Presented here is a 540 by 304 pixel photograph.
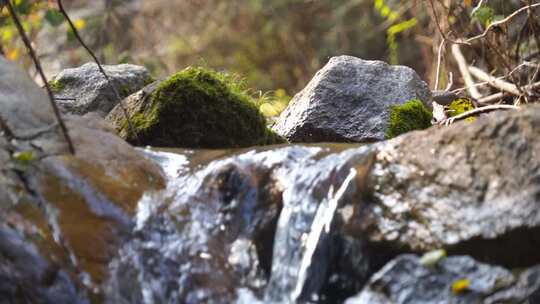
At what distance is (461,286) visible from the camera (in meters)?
Result: 3.16

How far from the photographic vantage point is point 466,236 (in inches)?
127

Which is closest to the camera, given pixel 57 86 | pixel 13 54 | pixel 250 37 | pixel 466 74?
pixel 57 86

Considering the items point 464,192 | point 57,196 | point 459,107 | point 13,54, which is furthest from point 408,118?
point 13,54

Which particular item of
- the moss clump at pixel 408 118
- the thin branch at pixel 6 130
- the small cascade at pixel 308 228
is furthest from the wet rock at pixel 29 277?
the moss clump at pixel 408 118

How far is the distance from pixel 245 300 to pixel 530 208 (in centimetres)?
111

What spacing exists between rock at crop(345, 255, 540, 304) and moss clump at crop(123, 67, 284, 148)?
1.52 meters

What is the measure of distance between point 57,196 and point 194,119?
1.16 metres

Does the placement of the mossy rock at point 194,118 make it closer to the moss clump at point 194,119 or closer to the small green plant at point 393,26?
the moss clump at point 194,119

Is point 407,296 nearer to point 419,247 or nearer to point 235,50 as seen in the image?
point 419,247

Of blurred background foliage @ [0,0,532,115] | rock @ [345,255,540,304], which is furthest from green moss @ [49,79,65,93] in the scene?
blurred background foliage @ [0,0,532,115]

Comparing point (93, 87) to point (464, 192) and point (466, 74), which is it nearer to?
point (464, 192)

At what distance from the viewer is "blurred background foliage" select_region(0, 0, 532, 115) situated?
34.7 feet

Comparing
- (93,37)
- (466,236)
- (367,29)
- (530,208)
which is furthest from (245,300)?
(367,29)

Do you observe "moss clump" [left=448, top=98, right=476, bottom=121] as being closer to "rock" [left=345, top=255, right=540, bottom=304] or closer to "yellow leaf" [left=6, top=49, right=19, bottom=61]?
"rock" [left=345, top=255, right=540, bottom=304]
